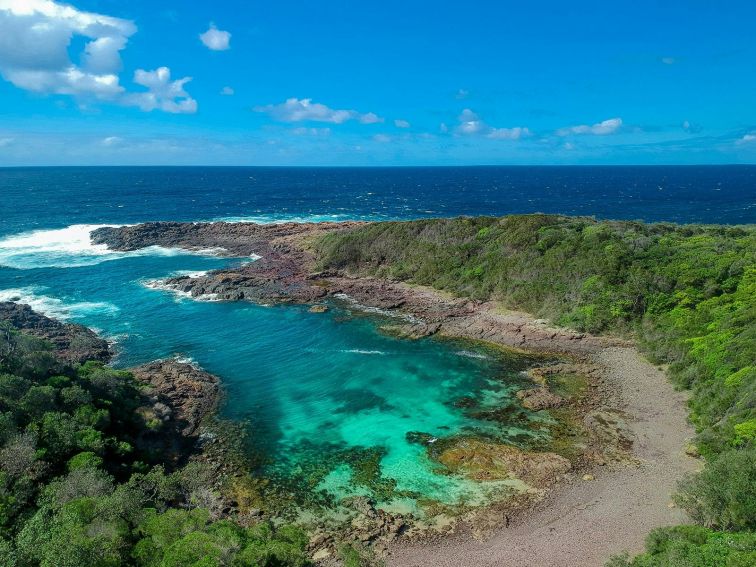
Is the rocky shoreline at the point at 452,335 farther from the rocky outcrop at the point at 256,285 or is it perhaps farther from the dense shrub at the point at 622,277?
the dense shrub at the point at 622,277

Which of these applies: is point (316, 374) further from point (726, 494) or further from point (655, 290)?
point (655, 290)

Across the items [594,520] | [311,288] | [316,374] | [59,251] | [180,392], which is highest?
[59,251]

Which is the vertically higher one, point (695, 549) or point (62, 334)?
point (695, 549)

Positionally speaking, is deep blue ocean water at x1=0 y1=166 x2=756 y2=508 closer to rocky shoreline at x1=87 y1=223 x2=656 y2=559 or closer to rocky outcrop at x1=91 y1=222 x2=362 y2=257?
rocky shoreline at x1=87 y1=223 x2=656 y2=559

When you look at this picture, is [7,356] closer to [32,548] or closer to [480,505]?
[32,548]

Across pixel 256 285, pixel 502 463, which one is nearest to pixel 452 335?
pixel 502 463

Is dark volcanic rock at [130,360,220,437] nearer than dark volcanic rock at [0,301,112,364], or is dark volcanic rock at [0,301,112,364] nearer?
dark volcanic rock at [130,360,220,437]

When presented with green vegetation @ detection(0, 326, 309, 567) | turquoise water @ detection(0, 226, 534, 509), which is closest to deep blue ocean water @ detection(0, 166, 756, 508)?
turquoise water @ detection(0, 226, 534, 509)

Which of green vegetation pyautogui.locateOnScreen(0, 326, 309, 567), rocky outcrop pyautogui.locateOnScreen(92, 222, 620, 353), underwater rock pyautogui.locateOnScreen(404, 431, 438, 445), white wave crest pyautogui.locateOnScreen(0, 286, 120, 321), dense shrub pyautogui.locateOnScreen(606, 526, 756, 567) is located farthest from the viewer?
white wave crest pyautogui.locateOnScreen(0, 286, 120, 321)
